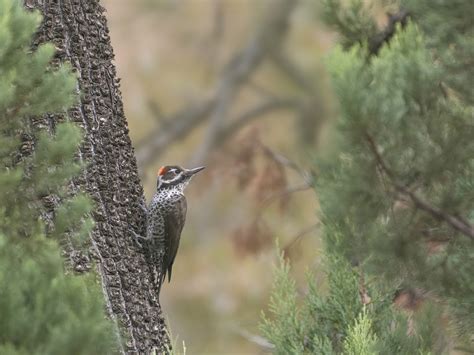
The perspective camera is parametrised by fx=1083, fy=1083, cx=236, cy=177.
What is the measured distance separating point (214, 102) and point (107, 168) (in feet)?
39.8

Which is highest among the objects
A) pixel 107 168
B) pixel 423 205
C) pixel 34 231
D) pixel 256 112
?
pixel 256 112

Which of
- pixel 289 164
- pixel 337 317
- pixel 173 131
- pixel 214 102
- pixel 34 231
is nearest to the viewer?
pixel 34 231

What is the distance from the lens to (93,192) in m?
3.44

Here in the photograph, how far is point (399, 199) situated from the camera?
3529 mm

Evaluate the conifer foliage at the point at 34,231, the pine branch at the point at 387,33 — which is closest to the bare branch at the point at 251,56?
the pine branch at the point at 387,33

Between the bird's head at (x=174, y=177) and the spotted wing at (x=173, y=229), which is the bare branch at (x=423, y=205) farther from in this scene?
the bird's head at (x=174, y=177)

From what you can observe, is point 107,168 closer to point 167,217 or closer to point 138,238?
point 138,238

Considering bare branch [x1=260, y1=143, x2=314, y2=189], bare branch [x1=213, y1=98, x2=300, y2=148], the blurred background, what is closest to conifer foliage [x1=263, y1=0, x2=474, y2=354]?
bare branch [x1=260, y1=143, x2=314, y2=189]

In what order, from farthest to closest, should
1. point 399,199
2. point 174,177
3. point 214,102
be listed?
1. point 214,102
2. point 174,177
3. point 399,199

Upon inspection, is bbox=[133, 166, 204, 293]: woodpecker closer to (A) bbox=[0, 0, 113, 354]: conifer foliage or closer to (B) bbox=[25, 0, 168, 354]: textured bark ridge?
Answer: (B) bbox=[25, 0, 168, 354]: textured bark ridge

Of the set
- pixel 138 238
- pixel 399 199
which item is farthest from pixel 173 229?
pixel 399 199

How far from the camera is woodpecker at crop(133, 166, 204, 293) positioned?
14.1 ft

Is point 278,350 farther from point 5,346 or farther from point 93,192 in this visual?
point 5,346

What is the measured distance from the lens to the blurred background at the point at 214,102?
14.9 meters
